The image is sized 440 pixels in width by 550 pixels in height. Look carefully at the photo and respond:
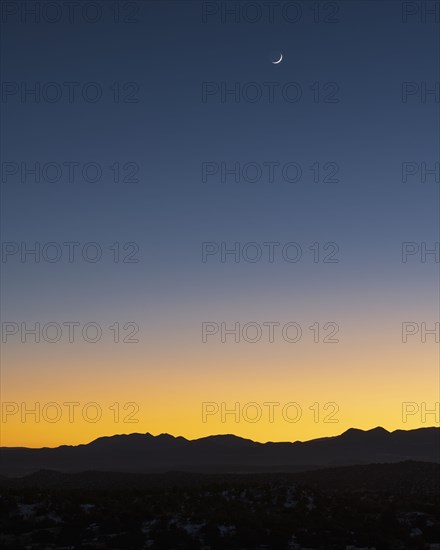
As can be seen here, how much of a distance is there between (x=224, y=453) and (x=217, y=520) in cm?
14463

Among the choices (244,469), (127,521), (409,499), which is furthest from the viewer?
(244,469)

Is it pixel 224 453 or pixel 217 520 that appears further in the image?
pixel 224 453

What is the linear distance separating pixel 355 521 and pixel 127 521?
10103 mm

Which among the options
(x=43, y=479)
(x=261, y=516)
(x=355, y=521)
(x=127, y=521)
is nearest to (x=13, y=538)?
(x=127, y=521)

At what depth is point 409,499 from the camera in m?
44.6

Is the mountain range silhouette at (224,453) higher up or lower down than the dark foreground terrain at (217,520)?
lower down

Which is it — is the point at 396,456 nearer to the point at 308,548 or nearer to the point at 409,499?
the point at 409,499

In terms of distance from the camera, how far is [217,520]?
103ft

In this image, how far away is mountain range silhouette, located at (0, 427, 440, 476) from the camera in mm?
159875

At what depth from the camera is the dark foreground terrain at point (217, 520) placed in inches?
1134

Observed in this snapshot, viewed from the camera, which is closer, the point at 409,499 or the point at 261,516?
the point at 261,516

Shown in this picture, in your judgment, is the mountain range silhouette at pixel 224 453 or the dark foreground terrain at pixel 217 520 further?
the mountain range silhouette at pixel 224 453

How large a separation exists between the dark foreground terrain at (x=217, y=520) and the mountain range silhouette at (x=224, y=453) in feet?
359

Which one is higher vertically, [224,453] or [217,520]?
[217,520]
